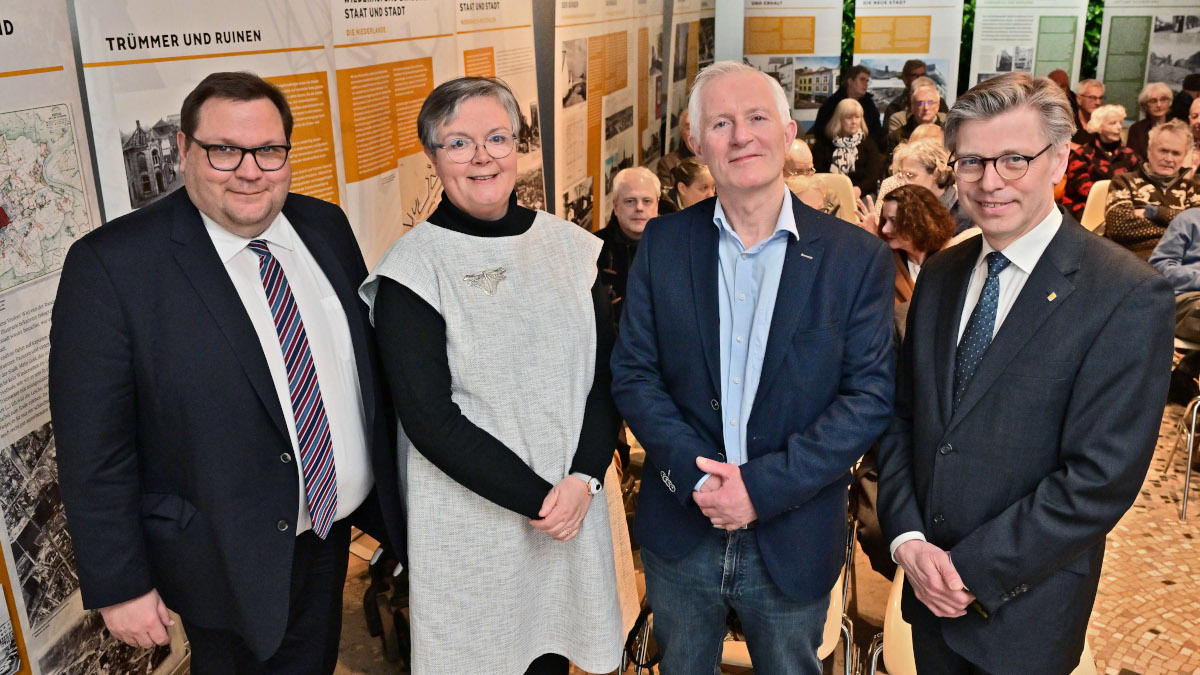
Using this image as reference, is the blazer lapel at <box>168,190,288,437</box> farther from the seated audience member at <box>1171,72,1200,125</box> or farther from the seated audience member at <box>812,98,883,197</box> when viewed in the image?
the seated audience member at <box>1171,72,1200,125</box>

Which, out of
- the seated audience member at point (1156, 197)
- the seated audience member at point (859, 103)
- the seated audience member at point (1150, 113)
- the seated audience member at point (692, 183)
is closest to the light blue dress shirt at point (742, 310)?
the seated audience member at point (692, 183)

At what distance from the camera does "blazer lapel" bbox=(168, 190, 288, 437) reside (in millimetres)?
1914

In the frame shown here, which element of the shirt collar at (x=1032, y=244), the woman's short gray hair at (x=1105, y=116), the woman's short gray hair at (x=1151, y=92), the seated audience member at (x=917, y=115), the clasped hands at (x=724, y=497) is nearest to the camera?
the shirt collar at (x=1032, y=244)

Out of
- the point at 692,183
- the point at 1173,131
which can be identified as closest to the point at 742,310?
the point at 692,183

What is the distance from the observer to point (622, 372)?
2143 millimetres

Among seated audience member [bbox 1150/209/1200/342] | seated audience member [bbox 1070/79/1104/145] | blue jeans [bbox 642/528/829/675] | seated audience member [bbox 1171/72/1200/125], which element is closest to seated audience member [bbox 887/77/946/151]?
seated audience member [bbox 1070/79/1104/145]

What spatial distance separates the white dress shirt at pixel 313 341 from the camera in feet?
6.56

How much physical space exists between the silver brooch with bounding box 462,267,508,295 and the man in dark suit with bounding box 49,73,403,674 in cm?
29

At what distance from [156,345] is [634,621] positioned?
5.10ft

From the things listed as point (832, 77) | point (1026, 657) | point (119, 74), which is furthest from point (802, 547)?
point (832, 77)

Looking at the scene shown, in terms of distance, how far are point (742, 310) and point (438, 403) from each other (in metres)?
0.70

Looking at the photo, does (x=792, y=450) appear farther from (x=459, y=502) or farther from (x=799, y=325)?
(x=459, y=502)

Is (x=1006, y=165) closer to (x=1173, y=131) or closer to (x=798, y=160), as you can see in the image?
(x=798, y=160)

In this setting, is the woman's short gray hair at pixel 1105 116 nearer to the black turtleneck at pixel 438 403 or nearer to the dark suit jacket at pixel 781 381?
the dark suit jacket at pixel 781 381
